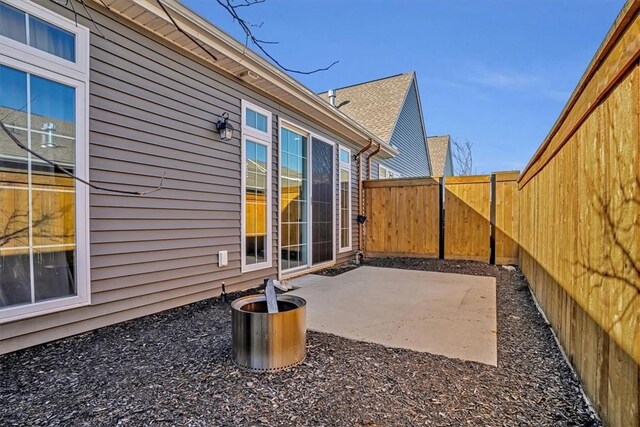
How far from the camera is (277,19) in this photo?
8.64 ft

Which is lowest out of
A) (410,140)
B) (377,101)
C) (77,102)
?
(77,102)

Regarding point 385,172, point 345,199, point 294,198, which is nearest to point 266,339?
point 294,198

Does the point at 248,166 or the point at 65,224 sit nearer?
the point at 65,224

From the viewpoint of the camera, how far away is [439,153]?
19.1 meters

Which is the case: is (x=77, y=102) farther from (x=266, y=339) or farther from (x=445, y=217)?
(x=445, y=217)

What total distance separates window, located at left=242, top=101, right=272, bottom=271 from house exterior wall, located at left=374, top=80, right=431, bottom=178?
20.4ft

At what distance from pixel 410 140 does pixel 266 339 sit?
39.9ft

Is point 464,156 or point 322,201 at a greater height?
point 464,156

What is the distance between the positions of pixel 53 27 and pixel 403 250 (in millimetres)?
6732

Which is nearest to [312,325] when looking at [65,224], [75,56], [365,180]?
[65,224]

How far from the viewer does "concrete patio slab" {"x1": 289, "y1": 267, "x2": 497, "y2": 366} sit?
9.01 feet

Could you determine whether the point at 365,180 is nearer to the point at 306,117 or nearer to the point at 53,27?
the point at 306,117

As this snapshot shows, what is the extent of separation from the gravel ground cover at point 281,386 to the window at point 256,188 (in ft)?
6.22

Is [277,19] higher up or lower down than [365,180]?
higher up
